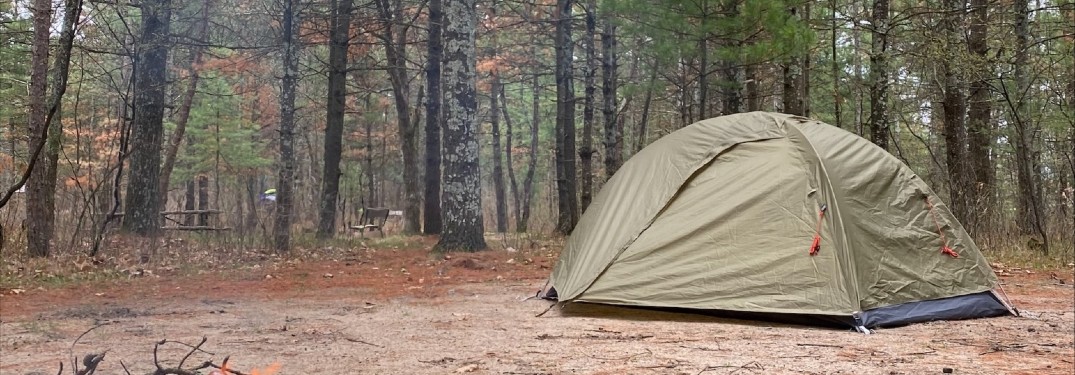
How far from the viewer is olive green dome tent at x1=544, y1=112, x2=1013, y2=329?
564 centimetres

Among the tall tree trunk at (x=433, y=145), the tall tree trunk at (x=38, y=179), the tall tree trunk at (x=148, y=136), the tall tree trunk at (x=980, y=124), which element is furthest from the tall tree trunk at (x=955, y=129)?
the tall tree trunk at (x=148, y=136)

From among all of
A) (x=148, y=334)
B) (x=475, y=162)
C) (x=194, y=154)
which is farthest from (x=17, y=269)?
(x=194, y=154)

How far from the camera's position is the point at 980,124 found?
12242 mm

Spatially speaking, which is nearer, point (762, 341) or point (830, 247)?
point (762, 341)

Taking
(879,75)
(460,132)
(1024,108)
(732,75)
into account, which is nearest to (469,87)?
(460,132)

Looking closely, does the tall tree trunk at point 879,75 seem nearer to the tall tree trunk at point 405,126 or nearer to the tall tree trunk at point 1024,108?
the tall tree trunk at point 1024,108

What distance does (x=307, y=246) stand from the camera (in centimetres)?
1211

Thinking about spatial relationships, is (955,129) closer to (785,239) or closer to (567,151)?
(567,151)

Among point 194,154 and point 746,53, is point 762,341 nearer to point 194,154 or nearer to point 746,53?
point 746,53

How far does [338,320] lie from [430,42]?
10.1m

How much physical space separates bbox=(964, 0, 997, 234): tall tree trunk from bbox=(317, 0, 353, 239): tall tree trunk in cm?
1001

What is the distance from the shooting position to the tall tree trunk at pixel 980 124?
423 inches

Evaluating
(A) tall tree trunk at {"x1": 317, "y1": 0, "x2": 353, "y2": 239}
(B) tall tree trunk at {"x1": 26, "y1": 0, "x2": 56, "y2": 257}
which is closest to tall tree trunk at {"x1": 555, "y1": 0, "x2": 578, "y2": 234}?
(A) tall tree trunk at {"x1": 317, "y1": 0, "x2": 353, "y2": 239}

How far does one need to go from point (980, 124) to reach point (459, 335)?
10.7 meters
